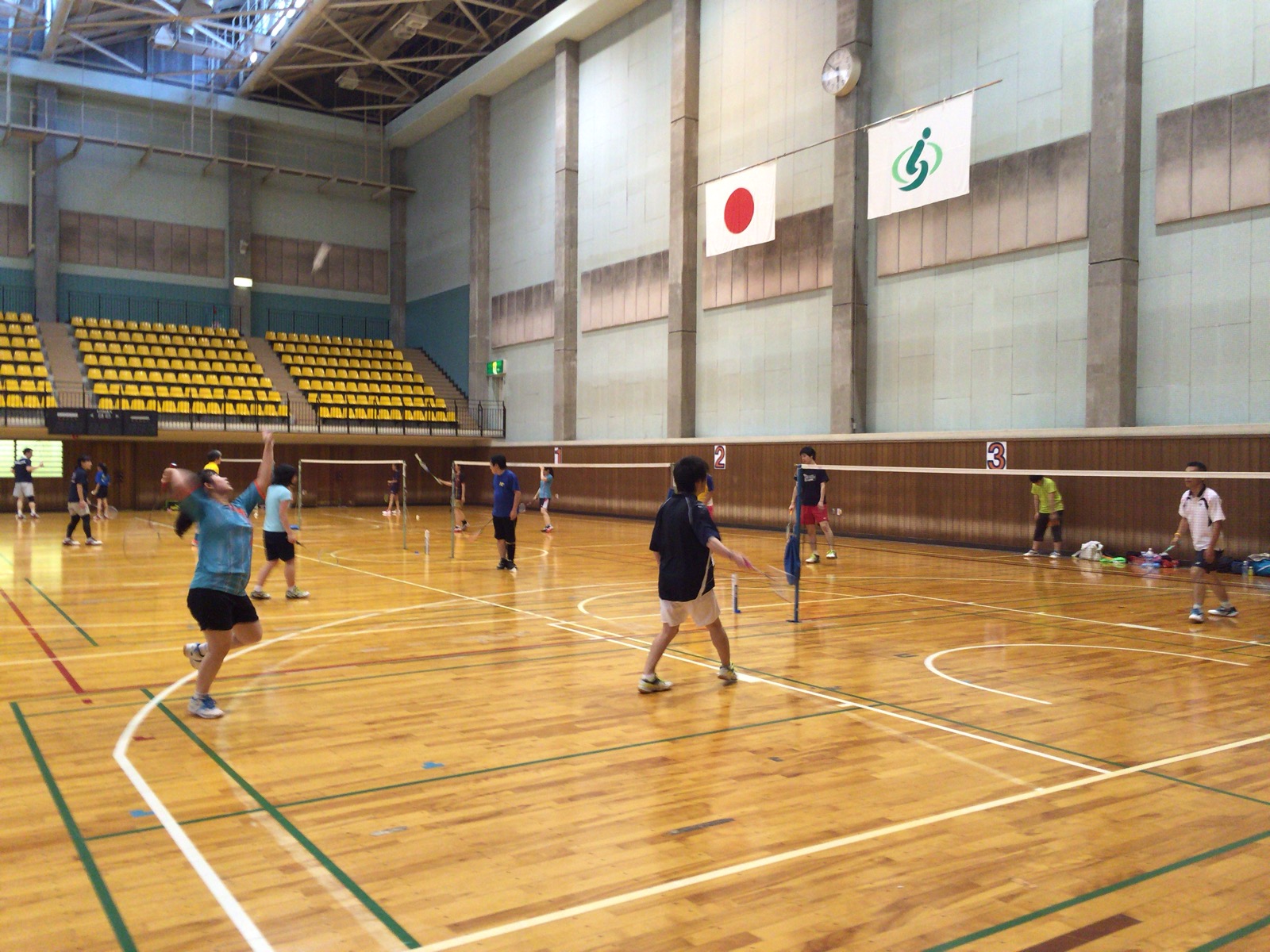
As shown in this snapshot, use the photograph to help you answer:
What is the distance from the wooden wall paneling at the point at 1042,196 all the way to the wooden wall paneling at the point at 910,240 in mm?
2575

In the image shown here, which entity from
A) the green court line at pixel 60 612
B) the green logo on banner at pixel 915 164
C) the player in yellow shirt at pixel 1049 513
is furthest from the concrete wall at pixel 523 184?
the green court line at pixel 60 612

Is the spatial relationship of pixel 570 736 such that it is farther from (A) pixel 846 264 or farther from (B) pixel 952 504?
(A) pixel 846 264

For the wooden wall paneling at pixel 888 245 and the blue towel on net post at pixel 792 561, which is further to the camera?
the wooden wall paneling at pixel 888 245

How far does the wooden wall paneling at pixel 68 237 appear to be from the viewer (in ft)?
113

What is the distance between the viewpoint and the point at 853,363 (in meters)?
22.0

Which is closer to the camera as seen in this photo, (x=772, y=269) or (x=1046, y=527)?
(x=1046, y=527)

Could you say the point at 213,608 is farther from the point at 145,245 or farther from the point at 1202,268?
the point at 145,245

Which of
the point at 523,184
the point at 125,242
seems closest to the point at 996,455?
the point at 523,184

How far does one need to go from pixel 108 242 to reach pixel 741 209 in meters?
24.3

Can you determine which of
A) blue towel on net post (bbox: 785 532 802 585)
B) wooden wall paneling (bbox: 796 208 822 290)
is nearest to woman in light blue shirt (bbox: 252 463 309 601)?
blue towel on net post (bbox: 785 532 802 585)

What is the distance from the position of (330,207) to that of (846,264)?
25434 millimetres

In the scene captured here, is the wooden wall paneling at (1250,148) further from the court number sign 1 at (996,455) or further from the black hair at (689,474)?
the black hair at (689,474)

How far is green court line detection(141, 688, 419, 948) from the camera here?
12.3ft

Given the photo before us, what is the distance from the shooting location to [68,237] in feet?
113
